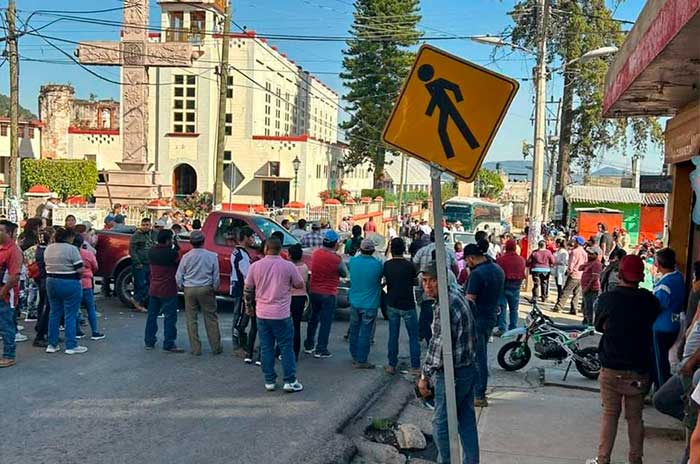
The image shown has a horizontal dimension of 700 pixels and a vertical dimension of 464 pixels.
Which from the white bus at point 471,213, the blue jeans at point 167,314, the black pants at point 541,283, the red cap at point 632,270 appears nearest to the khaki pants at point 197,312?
the blue jeans at point 167,314

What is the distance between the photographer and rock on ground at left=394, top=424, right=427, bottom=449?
701 cm

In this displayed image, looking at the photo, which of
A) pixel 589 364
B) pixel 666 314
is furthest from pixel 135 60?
pixel 666 314

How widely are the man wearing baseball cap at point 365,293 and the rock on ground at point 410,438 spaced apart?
2655 millimetres

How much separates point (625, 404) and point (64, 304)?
7.14m

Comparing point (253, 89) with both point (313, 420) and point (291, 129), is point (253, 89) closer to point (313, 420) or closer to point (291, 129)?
point (291, 129)

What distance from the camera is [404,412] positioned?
8.29 metres

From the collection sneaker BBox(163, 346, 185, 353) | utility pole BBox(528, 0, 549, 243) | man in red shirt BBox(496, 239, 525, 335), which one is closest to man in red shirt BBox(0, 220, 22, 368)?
sneaker BBox(163, 346, 185, 353)

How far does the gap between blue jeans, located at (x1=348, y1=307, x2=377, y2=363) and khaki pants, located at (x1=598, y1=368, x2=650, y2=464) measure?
4135 mm

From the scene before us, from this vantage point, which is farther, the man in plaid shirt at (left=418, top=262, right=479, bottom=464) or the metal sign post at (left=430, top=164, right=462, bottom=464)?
the man in plaid shirt at (left=418, top=262, right=479, bottom=464)

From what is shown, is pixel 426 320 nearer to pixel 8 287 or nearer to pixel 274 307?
pixel 274 307

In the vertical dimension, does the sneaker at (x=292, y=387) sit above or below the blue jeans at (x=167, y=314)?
below

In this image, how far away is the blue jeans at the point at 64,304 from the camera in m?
9.54

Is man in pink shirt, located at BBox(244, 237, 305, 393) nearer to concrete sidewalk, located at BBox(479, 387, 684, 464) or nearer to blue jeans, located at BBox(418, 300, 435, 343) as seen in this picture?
concrete sidewalk, located at BBox(479, 387, 684, 464)

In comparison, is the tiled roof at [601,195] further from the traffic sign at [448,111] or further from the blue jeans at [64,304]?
the traffic sign at [448,111]
